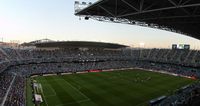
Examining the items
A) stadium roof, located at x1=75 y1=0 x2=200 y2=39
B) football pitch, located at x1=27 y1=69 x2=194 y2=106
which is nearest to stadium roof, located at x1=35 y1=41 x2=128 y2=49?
football pitch, located at x1=27 y1=69 x2=194 y2=106

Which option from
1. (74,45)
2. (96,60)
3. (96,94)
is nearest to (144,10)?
(96,94)

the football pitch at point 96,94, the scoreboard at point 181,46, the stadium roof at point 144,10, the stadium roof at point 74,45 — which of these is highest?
the stadium roof at point 144,10

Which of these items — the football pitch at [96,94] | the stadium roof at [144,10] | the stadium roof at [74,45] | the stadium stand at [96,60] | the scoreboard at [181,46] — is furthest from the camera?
the scoreboard at [181,46]

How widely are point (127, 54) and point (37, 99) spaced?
60.6 meters

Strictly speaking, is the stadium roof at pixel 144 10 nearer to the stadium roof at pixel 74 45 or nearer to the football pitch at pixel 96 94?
the football pitch at pixel 96 94

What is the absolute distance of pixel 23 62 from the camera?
53688mm

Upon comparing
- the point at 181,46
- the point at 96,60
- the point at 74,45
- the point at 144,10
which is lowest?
the point at 96,60

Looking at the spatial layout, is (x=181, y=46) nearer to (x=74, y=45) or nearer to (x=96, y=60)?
(x=96, y=60)

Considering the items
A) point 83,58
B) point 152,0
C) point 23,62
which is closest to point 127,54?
point 83,58

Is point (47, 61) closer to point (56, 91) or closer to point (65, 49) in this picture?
point (65, 49)

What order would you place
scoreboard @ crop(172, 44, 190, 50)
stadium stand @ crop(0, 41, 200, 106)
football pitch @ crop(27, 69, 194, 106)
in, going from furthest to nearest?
scoreboard @ crop(172, 44, 190, 50)
stadium stand @ crop(0, 41, 200, 106)
football pitch @ crop(27, 69, 194, 106)

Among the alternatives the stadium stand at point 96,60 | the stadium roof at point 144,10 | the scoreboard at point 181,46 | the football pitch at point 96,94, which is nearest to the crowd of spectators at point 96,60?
the stadium stand at point 96,60

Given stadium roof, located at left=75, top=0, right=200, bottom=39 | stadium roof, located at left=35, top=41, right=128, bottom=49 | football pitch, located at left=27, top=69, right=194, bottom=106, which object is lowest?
football pitch, located at left=27, top=69, right=194, bottom=106

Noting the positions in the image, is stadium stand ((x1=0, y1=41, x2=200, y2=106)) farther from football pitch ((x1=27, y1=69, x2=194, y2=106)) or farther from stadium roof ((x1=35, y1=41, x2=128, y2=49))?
football pitch ((x1=27, y1=69, x2=194, y2=106))
